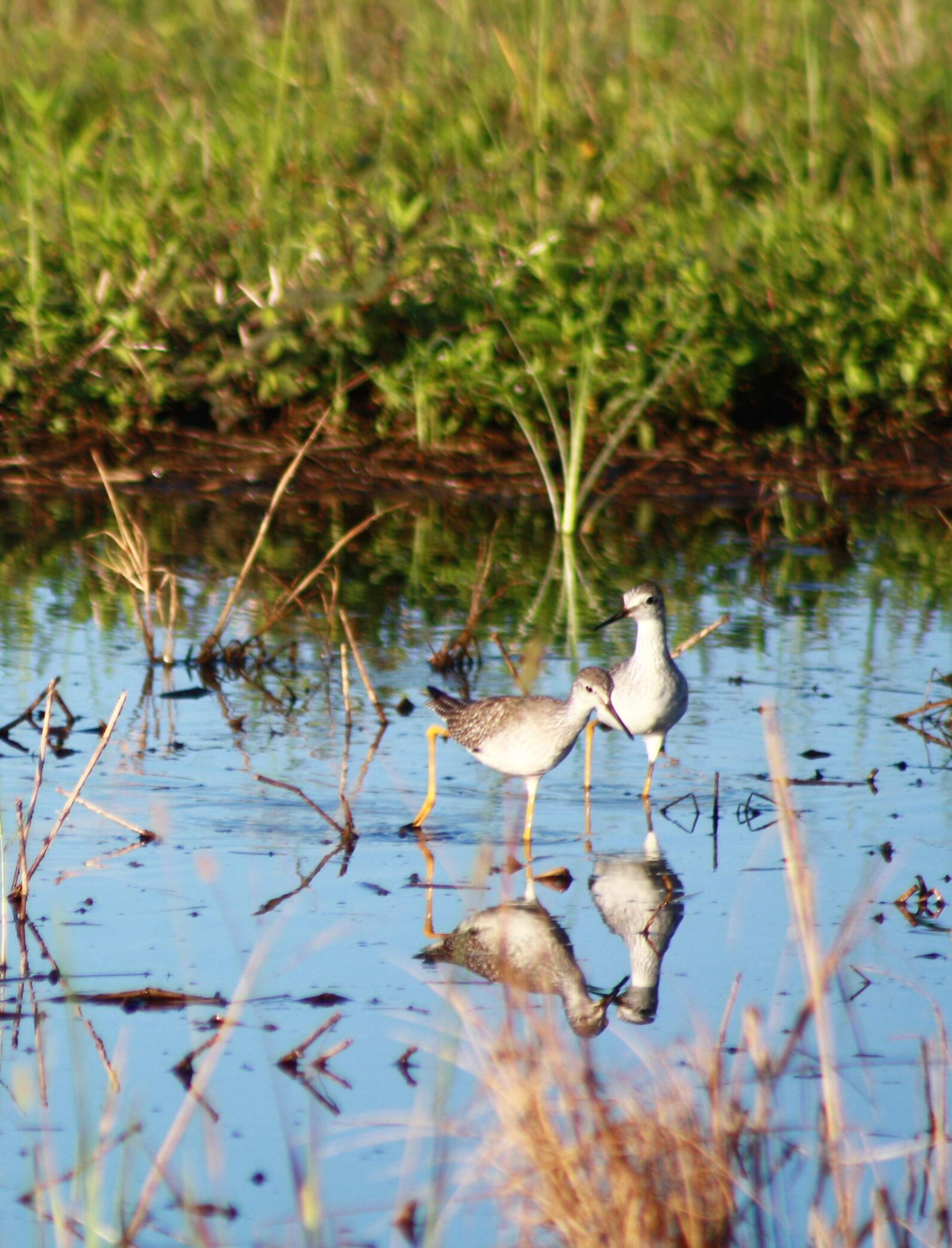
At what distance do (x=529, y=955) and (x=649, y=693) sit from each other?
61.5 inches

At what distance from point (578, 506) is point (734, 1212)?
285 inches

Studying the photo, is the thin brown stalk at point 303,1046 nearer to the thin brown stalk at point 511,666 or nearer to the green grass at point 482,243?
the thin brown stalk at point 511,666

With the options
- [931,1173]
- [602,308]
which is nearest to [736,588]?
[602,308]

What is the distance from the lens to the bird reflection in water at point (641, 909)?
4.91m

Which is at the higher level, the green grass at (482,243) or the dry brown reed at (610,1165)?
the green grass at (482,243)

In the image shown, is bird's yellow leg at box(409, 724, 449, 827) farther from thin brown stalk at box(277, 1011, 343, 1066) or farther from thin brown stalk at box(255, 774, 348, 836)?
thin brown stalk at box(277, 1011, 343, 1066)

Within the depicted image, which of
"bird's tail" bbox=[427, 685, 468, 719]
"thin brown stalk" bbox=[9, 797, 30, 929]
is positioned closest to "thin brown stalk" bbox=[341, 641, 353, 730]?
"bird's tail" bbox=[427, 685, 468, 719]

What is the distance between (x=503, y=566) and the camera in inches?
387

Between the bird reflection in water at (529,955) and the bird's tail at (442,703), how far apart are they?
1.07m

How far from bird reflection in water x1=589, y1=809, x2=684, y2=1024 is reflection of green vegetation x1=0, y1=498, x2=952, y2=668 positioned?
2.42 metres

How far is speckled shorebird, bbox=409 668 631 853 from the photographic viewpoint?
593cm

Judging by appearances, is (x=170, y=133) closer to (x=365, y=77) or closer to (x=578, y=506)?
(x=365, y=77)

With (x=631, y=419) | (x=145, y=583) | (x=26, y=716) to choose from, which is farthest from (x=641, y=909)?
(x=631, y=419)

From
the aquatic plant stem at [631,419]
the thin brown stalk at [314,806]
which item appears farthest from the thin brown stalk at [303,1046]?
the aquatic plant stem at [631,419]
